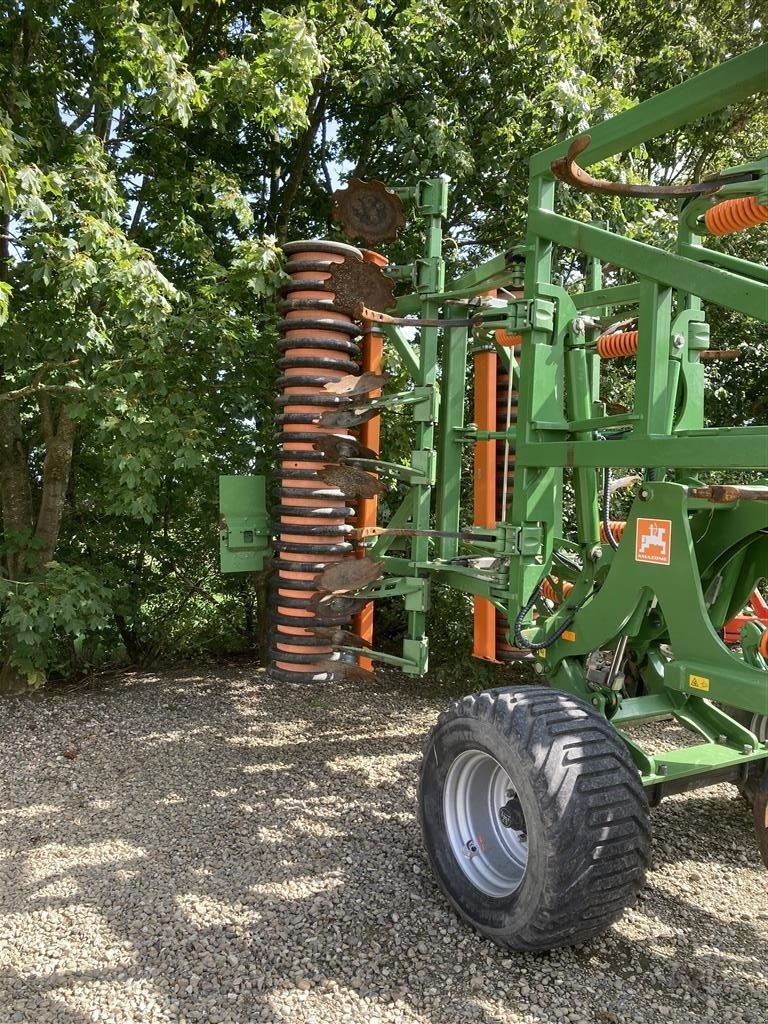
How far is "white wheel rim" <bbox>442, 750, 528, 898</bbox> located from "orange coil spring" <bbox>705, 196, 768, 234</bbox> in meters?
1.98

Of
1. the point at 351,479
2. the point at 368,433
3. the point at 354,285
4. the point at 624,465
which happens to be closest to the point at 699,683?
the point at 624,465

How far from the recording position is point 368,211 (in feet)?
15.0

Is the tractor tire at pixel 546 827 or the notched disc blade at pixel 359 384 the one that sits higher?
the notched disc blade at pixel 359 384

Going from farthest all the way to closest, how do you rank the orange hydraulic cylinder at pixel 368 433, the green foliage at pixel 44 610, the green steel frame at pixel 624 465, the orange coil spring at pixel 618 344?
the green foliage at pixel 44 610, the orange hydraulic cylinder at pixel 368 433, the orange coil spring at pixel 618 344, the green steel frame at pixel 624 465

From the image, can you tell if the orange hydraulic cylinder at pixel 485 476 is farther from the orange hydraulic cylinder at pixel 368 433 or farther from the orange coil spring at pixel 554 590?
the orange hydraulic cylinder at pixel 368 433

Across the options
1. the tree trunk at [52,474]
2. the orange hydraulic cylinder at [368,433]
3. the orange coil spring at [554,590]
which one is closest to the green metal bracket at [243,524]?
the orange hydraulic cylinder at [368,433]

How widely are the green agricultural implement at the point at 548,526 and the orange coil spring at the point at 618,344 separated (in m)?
0.01

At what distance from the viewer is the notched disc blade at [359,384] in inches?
160

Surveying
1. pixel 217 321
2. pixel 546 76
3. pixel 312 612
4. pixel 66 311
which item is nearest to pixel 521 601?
pixel 312 612

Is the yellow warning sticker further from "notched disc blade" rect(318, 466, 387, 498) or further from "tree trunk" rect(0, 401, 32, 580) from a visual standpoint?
"tree trunk" rect(0, 401, 32, 580)

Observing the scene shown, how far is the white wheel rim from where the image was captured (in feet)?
9.27

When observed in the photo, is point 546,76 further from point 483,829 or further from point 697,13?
point 483,829

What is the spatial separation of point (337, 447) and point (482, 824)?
1971 millimetres

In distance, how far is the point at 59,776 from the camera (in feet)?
13.5
